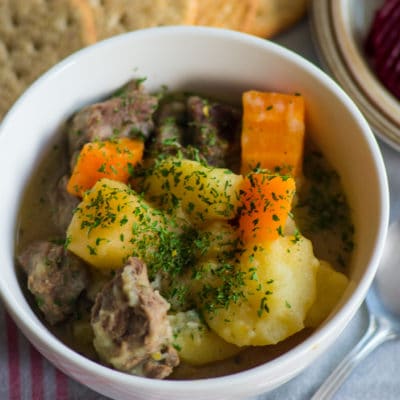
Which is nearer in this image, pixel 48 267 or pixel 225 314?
pixel 225 314

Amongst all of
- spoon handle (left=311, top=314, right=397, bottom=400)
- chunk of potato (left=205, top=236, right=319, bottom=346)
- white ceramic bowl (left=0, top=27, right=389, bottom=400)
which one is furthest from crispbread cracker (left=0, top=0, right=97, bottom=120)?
spoon handle (left=311, top=314, right=397, bottom=400)

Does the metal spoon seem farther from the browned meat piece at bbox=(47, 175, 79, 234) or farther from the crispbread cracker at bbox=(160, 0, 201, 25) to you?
the crispbread cracker at bbox=(160, 0, 201, 25)

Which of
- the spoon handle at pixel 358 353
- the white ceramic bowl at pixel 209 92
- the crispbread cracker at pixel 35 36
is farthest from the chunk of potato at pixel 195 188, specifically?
the crispbread cracker at pixel 35 36

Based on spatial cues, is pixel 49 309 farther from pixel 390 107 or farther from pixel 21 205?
pixel 390 107

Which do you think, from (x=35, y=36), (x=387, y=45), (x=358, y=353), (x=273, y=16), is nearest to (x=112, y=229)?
(x=358, y=353)

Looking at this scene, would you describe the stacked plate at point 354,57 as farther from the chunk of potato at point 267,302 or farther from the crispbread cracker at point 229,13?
the chunk of potato at point 267,302

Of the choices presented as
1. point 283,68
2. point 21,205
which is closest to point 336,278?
point 283,68
